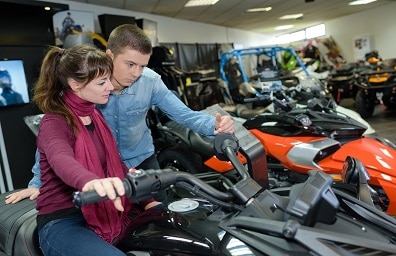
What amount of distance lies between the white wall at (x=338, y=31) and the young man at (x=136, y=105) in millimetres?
6954

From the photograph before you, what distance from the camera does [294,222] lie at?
0.94 metres

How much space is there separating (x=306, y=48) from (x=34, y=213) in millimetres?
14864

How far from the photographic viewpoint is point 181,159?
3.47m

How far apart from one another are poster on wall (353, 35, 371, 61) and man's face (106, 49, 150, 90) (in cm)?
1438

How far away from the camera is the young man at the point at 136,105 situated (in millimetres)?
1702

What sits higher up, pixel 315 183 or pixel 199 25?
pixel 199 25

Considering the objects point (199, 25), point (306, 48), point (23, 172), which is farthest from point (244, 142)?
point (306, 48)

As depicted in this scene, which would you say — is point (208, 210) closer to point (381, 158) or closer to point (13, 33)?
point (381, 158)

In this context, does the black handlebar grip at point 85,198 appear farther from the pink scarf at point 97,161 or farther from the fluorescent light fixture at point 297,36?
the fluorescent light fixture at point 297,36

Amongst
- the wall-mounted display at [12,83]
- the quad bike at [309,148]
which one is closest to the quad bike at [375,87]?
the quad bike at [309,148]

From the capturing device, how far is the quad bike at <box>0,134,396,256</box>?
3.07 feet

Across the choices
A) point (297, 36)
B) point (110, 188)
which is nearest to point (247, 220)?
point (110, 188)

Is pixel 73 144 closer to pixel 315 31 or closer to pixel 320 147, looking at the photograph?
pixel 320 147

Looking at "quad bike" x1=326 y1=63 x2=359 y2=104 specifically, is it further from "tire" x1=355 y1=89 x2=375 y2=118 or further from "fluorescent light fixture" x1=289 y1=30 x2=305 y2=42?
"fluorescent light fixture" x1=289 y1=30 x2=305 y2=42
